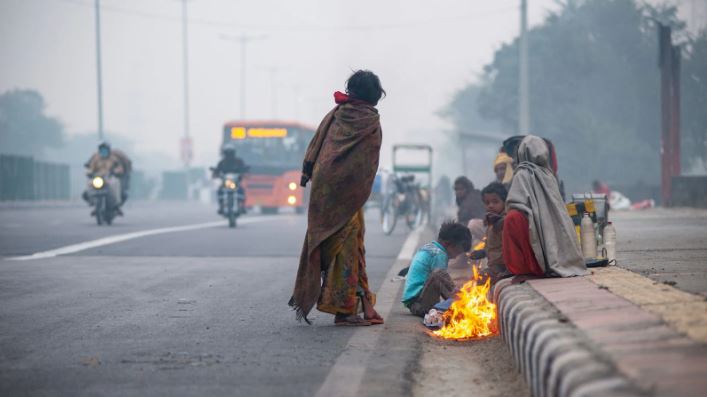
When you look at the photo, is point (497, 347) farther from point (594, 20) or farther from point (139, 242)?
point (594, 20)

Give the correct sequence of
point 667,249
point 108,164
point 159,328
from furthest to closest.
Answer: point 108,164
point 667,249
point 159,328

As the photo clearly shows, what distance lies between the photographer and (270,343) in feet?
22.4

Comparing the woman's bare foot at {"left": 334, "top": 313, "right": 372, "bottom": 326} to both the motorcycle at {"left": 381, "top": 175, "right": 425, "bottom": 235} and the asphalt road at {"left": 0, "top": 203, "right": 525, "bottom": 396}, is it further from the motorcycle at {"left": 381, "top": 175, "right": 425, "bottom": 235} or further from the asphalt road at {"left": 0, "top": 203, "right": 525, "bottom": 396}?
the motorcycle at {"left": 381, "top": 175, "right": 425, "bottom": 235}

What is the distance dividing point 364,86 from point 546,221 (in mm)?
1536

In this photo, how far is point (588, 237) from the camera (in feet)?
29.6

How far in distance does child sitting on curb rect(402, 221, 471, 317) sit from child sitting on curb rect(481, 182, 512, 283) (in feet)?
0.62

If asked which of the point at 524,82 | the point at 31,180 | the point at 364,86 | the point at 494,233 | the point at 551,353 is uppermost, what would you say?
the point at 524,82

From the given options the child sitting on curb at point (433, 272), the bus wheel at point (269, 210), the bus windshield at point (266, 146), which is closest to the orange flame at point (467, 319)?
the child sitting on curb at point (433, 272)

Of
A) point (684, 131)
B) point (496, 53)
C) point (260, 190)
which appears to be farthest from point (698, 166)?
point (496, 53)

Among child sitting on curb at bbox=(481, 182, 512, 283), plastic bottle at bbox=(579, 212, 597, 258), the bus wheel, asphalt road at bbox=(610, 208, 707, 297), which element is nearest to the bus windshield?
the bus wheel

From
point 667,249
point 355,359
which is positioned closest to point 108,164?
point 667,249

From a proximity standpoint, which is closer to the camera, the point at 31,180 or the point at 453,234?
the point at 453,234

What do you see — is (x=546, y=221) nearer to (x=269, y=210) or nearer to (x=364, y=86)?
(x=364, y=86)

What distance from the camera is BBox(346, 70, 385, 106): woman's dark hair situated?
7.67 meters
